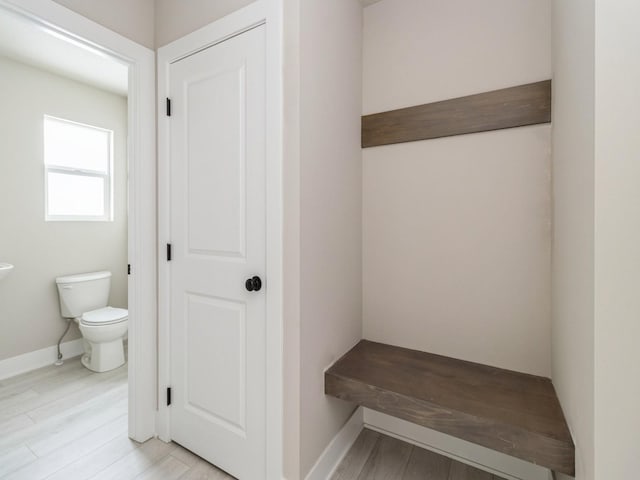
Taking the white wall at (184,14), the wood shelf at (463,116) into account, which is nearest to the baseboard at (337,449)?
the wood shelf at (463,116)

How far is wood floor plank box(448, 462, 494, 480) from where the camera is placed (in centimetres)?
144

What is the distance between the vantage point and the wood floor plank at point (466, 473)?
1437 millimetres

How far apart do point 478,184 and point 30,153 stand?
3388 millimetres

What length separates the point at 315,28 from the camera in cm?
A: 133

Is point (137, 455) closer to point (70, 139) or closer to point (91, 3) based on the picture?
point (91, 3)

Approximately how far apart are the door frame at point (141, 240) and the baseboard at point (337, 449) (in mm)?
1001

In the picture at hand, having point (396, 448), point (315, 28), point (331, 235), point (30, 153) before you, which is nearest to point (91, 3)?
point (315, 28)

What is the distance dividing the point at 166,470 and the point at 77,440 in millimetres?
627

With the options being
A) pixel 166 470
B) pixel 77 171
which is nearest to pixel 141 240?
pixel 166 470

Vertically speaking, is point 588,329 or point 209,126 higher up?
point 209,126

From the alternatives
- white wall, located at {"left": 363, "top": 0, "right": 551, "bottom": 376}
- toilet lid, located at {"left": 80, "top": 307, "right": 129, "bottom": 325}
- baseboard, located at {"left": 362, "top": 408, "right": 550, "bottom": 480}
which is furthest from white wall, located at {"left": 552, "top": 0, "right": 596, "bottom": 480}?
toilet lid, located at {"left": 80, "top": 307, "right": 129, "bottom": 325}

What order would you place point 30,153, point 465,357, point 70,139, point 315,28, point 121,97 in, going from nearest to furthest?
1. point 315,28
2. point 465,357
3. point 30,153
4. point 70,139
5. point 121,97

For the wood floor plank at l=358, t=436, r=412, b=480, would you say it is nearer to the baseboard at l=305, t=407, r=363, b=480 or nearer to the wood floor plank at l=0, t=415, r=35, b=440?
the baseboard at l=305, t=407, r=363, b=480

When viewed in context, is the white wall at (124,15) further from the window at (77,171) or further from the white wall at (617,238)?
the white wall at (617,238)
